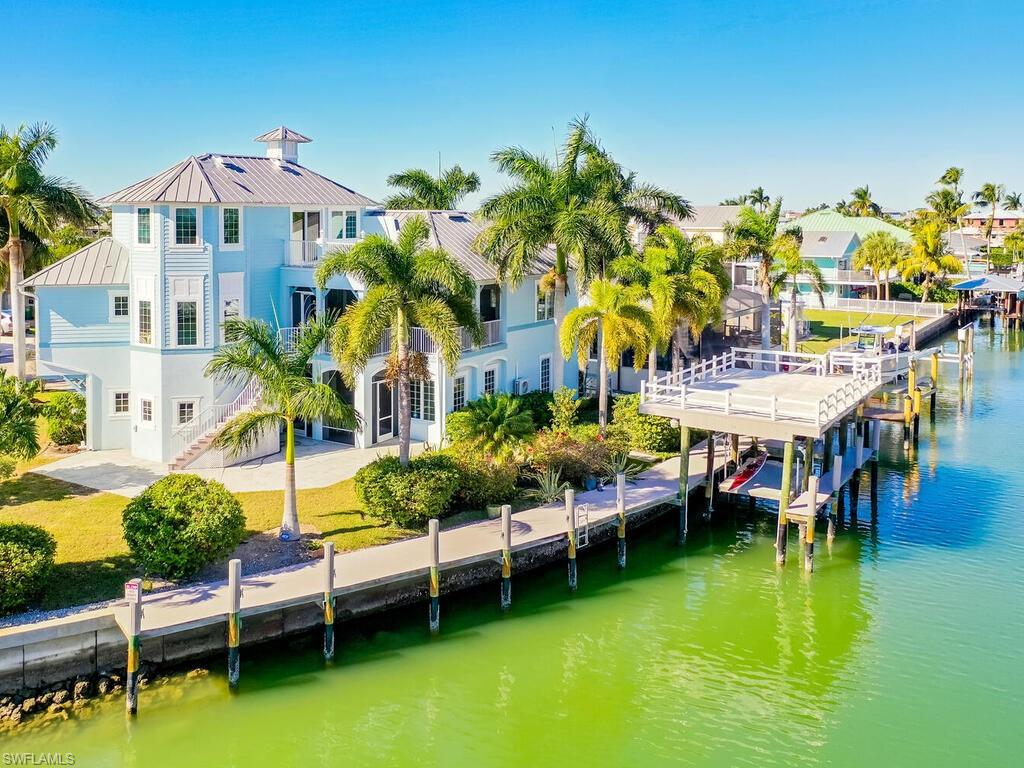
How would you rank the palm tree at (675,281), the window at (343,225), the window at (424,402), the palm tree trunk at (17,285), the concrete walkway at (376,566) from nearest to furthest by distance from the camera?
1. the concrete walkway at (376,566)
2. the palm tree at (675,281)
3. the window at (424,402)
4. the window at (343,225)
5. the palm tree trunk at (17,285)

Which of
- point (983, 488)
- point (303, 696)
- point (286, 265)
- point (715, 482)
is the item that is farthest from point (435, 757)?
point (983, 488)

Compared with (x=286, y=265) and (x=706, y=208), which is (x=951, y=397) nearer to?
(x=286, y=265)

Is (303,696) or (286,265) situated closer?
(303,696)

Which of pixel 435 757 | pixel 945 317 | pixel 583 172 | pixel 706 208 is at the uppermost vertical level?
pixel 706 208

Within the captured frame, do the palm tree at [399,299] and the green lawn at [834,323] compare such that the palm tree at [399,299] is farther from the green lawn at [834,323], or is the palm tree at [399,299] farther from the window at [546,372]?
the green lawn at [834,323]

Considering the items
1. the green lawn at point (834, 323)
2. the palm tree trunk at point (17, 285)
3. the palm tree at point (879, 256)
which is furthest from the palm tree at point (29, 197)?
the palm tree at point (879, 256)

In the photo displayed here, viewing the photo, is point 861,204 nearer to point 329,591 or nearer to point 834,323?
point 834,323

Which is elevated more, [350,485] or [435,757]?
[350,485]
